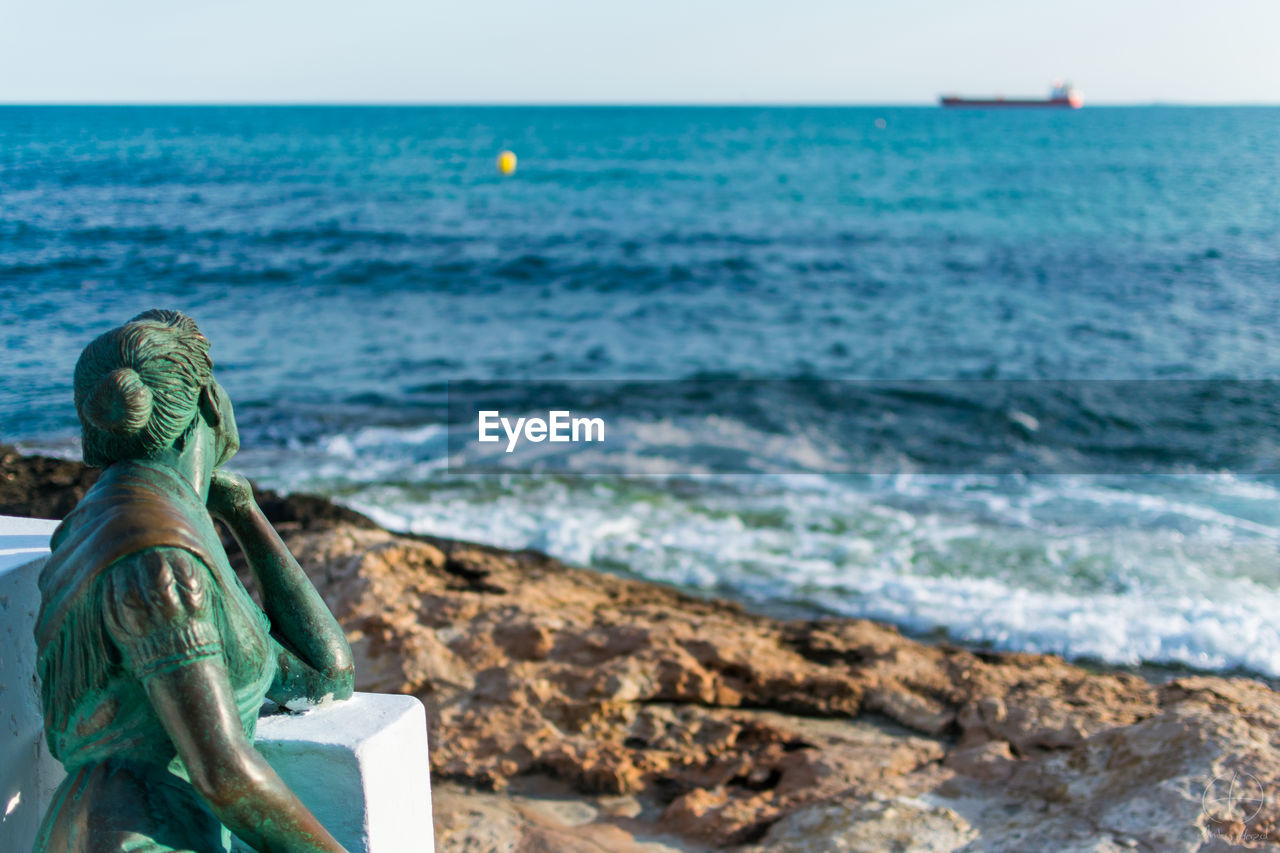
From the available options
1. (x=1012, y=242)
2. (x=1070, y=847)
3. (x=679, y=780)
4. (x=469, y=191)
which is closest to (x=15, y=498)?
(x=679, y=780)

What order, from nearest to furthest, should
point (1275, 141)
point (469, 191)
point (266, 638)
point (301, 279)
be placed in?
point (266, 638), point (301, 279), point (469, 191), point (1275, 141)

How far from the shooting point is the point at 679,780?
13.2 ft

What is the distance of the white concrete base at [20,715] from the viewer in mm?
2037

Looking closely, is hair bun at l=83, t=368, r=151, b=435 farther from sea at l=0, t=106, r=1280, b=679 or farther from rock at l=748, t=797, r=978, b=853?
sea at l=0, t=106, r=1280, b=679

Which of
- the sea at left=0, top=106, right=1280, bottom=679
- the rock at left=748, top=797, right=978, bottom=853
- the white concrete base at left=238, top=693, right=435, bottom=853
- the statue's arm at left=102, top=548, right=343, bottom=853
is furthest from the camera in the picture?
the sea at left=0, top=106, right=1280, bottom=679

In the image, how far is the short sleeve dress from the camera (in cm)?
156

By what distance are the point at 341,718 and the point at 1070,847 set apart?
2.39 m

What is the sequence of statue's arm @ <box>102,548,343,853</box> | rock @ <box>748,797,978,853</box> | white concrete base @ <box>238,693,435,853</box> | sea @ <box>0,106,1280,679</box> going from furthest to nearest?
sea @ <box>0,106,1280,679</box>, rock @ <box>748,797,978,853</box>, white concrete base @ <box>238,693,435,853</box>, statue's arm @ <box>102,548,343,853</box>

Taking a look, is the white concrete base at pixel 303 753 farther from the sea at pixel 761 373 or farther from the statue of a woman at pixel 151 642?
the sea at pixel 761 373

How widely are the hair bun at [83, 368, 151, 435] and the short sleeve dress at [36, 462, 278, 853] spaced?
109mm

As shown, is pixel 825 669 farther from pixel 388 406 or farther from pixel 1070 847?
pixel 388 406

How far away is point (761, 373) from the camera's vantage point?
45.0 feet

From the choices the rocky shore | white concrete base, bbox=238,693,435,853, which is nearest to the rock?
the rocky shore

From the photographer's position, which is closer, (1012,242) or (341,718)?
(341,718)
